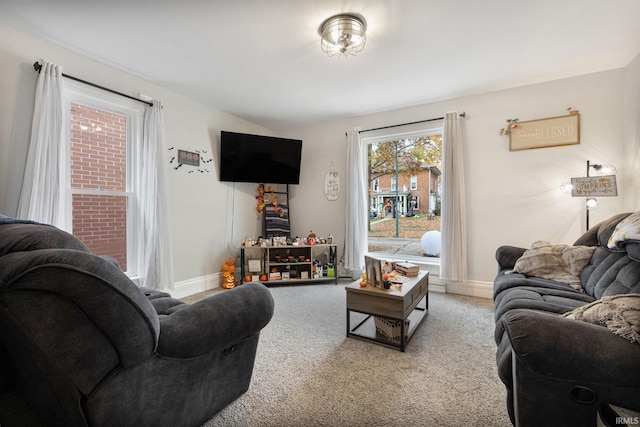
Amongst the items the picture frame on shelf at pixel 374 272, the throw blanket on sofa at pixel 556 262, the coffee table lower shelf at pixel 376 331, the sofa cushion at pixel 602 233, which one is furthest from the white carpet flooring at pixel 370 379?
the sofa cushion at pixel 602 233

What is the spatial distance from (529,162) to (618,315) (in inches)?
104

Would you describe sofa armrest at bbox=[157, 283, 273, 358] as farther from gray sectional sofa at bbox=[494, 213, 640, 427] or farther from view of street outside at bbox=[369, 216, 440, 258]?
view of street outside at bbox=[369, 216, 440, 258]

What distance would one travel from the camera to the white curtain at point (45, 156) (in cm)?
215

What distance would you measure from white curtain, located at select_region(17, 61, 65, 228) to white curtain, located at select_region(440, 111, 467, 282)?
3.89 metres

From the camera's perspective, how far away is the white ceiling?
1894 mm

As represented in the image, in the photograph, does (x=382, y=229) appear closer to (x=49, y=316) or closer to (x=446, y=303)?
(x=446, y=303)

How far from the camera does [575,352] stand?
893 mm

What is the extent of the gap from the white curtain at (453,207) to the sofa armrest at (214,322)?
267 cm

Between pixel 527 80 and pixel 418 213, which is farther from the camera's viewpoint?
pixel 418 213

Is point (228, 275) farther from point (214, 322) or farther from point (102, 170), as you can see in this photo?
point (214, 322)

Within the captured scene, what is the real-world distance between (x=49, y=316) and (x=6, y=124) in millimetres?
2367

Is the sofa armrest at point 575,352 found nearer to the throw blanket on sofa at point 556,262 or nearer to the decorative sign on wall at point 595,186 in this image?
the throw blanket on sofa at point 556,262

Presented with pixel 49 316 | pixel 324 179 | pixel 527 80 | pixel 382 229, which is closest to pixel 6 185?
pixel 49 316

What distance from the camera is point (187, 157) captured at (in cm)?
343
